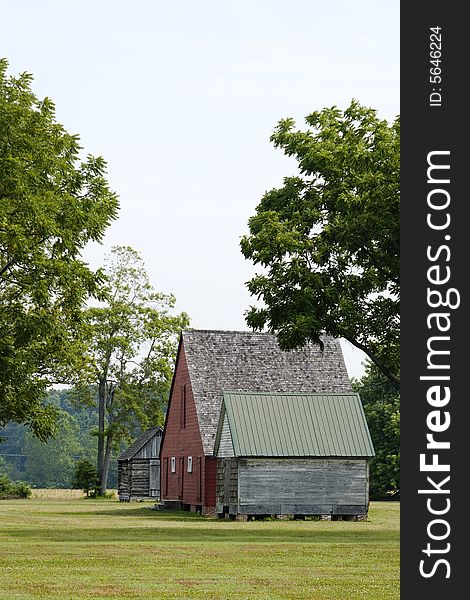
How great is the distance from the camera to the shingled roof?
57719 mm

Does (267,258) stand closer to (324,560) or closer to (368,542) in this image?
(368,542)

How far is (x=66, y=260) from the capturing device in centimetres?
4172

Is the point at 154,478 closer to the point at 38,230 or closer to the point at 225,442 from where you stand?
the point at 225,442

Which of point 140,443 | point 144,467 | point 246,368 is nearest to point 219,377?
point 246,368

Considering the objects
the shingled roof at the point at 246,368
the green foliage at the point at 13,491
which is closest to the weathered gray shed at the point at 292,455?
the shingled roof at the point at 246,368

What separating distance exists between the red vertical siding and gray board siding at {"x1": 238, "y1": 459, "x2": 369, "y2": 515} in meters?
5.25

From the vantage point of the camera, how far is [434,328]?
11211 mm

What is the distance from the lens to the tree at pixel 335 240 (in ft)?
119

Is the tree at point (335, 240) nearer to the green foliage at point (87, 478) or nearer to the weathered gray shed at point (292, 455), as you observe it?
the weathered gray shed at point (292, 455)

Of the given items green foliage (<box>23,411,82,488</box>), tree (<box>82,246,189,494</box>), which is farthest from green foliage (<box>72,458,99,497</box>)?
green foliage (<box>23,411,82,488</box>)

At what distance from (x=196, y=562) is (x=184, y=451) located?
1425 inches

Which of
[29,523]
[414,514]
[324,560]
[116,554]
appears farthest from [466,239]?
[29,523]

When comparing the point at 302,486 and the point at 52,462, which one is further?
the point at 52,462

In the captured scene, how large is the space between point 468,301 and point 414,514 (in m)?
2.01
